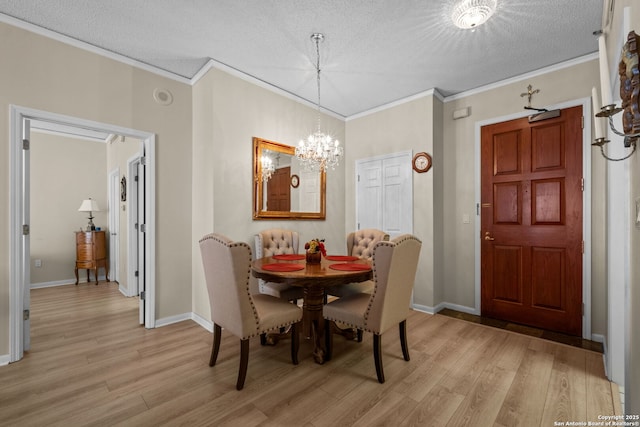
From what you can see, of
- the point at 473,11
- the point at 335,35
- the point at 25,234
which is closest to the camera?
the point at 473,11

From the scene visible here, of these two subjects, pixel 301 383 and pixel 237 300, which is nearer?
pixel 237 300

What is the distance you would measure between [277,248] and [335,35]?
224cm

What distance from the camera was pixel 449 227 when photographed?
368cm

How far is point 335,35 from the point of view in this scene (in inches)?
98.7

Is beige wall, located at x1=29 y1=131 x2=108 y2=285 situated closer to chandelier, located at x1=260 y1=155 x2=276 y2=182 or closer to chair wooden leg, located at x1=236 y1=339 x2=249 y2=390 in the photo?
chandelier, located at x1=260 y1=155 x2=276 y2=182

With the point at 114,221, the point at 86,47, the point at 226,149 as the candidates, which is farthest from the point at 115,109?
the point at 114,221

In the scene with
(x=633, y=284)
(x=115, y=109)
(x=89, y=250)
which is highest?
(x=115, y=109)

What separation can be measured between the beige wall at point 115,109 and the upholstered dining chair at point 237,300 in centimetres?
130

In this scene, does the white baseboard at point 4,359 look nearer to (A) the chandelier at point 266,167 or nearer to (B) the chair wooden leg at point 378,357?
(A) the chandelier at point 266,167

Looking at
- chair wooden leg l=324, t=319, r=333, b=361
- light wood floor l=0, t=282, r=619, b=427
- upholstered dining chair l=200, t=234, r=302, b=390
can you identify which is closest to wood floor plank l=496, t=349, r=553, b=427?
light wood floor l=0, t=282, r=619, b=427

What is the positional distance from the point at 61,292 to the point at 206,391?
4.07 meters

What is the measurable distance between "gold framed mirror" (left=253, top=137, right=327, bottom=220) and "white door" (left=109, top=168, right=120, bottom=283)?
305 cm

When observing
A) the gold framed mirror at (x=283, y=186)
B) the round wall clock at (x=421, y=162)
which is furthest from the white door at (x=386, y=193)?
the gold framed mirror at (x=283, y=186)

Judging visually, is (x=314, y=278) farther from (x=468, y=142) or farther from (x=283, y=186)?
(x=468, y=142)
